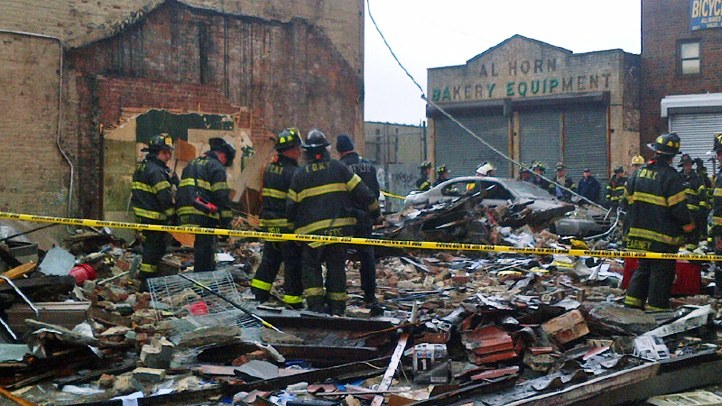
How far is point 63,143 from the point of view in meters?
13.0

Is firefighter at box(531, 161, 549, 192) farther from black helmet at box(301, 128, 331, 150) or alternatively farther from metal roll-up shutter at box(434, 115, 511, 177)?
black helmet at box(301, 128, 331, 150)

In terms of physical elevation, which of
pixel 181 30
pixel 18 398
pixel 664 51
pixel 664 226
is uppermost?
pixel 664 51

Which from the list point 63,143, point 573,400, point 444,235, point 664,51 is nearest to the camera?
point 573,400

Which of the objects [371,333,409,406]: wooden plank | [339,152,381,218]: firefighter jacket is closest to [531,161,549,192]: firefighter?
[339,152,381,218]: firefighter jacket

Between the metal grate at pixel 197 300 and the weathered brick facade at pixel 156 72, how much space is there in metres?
6.46

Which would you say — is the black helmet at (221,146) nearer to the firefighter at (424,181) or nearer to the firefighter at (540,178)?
the firefighter at (424,181)

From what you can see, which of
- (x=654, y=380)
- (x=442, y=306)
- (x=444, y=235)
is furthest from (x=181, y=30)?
(x=654, y=380)

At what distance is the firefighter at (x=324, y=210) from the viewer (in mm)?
7430

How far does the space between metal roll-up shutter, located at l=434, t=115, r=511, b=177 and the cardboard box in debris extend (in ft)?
64.6

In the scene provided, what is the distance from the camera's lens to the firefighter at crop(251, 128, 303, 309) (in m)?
Result: 8.02

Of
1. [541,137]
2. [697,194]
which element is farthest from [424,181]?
[541,137]

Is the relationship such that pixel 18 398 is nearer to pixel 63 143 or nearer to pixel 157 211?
pixel 157 211

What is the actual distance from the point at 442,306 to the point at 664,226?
2.38 meters

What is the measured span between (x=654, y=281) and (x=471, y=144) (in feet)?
69.6
